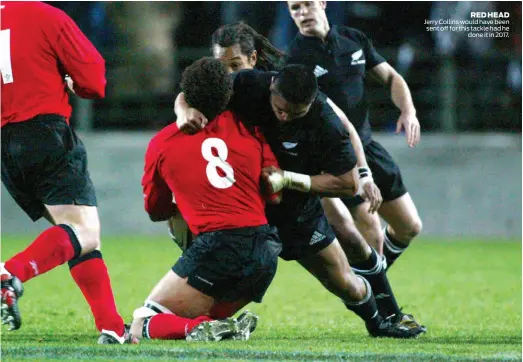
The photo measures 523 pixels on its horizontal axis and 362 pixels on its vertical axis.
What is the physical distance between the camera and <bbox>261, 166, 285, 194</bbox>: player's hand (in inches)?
223

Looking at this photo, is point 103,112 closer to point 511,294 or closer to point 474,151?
point 474,151

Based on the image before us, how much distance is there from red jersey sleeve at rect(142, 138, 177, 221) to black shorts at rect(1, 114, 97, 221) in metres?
0.29

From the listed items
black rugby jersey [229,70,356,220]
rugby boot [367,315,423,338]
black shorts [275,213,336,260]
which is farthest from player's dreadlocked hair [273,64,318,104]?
rugby boot [367,315,423,338]

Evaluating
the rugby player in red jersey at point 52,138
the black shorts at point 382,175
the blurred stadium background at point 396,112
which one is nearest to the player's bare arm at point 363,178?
the black shorts at point 382,175

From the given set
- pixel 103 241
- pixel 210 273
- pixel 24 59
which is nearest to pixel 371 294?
pixel 210 273

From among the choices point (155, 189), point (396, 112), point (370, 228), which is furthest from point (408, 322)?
point (396, 112)

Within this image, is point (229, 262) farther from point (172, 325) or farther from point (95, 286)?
point (95, 286)

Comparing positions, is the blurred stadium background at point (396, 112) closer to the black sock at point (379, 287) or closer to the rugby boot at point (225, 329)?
the black sock at point (379, 287)

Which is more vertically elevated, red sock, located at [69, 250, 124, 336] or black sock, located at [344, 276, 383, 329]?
red sock, located at [69, 250, 124, 336]

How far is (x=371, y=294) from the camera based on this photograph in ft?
20.7

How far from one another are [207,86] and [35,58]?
92cm

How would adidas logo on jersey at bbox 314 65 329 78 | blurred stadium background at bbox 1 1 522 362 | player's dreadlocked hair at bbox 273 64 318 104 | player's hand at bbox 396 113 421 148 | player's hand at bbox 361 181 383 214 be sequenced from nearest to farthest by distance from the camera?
1. player's dreadlocked hair at bbox 273 64 318 104
2. player's hand at bbox 361 181 383 214
3. player's hand at bbox 396 113 421 148
4. adidas logo on jersey at bbox 314 65 329 78
5. blurred stadium background at bbox 1 1 522 362

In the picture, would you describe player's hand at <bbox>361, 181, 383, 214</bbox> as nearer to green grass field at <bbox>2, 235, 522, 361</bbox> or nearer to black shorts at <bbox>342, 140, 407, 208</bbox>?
green grass field at <bbox>2, 235, 522, 361</bbox>

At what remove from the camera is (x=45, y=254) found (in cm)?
541
